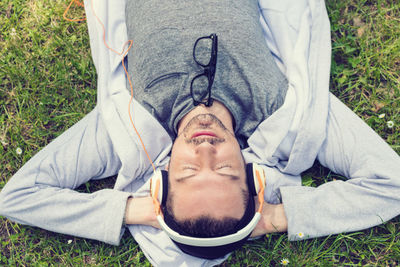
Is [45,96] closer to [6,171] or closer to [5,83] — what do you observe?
[5,83]

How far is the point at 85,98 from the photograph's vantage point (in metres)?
3.72

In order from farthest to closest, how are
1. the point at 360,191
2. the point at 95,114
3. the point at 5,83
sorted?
the point at 5,83 < the point at 95,114 < the point at 360,191

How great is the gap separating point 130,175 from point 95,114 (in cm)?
65

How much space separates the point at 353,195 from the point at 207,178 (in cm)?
131

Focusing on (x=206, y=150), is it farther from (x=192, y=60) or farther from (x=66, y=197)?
(x=66, y=197)

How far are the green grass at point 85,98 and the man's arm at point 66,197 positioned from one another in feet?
1.01

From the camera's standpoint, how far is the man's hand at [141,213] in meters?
3.03

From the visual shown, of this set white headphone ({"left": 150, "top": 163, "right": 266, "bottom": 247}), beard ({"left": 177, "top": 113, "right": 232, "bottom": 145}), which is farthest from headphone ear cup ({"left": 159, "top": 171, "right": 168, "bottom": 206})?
beard ({"left": 177, "top": 113, "right": 232, "bottom": 145})

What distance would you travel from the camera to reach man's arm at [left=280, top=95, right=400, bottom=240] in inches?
118

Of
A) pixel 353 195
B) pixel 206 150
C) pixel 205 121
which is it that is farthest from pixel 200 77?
pixel 353 195

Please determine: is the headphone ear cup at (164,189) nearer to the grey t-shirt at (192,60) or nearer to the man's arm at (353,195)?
the grey t-shirt at (192,60)

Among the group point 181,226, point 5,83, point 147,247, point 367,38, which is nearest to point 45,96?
point 5,83

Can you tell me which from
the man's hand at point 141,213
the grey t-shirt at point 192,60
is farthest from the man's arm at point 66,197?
the grey t-shirt at point 192,60

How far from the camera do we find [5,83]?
3.78m
